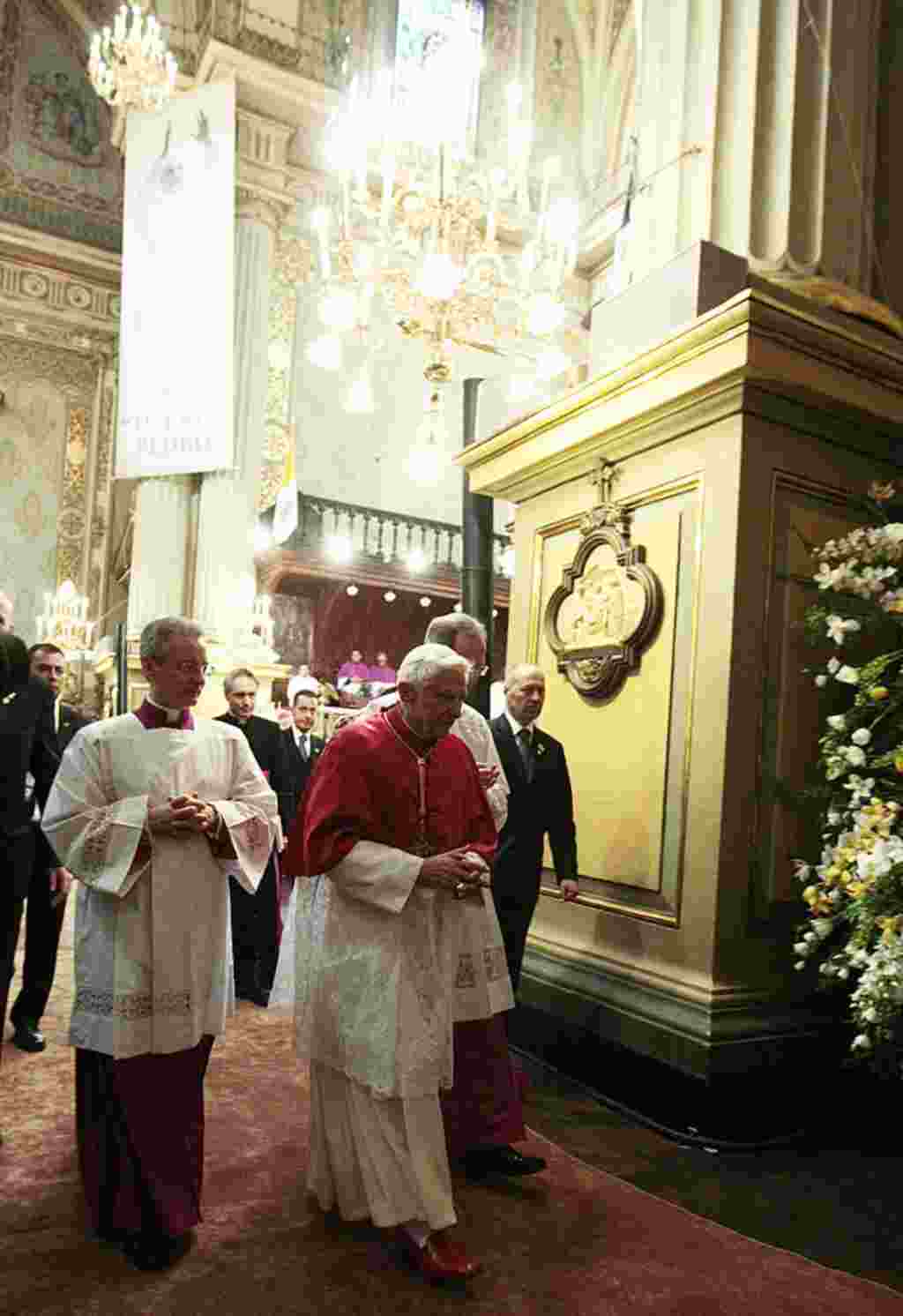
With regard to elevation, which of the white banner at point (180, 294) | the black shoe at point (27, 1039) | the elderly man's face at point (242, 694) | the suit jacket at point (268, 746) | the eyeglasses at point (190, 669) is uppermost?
the white banner at point (180, 294)

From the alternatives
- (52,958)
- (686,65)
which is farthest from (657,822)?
(686,65)

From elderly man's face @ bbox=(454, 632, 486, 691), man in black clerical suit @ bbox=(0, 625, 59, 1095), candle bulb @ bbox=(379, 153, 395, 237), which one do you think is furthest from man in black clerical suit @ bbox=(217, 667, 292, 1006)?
candle bulb @ bbox=(379, 153, 395, 237)

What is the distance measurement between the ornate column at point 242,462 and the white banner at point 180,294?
7.09ft

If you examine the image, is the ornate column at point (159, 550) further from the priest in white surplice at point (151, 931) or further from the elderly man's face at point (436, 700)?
the elderly man's face at point (436, 700)

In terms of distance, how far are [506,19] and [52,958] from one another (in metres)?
17.0

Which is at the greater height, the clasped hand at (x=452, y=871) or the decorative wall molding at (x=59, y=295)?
the decorative wall molding at (x=59, y=295)

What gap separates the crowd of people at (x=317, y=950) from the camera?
2438 millimetres

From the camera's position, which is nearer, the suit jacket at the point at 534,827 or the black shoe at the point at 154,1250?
the black shoe at the point at 154,1250

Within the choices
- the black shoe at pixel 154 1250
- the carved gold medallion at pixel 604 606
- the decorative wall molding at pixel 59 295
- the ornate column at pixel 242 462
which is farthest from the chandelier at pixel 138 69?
the black shoe at pixel 154 1250

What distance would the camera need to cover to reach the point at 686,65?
13.1 feet

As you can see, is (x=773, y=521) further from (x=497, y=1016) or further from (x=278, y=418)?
(x=278, y=418)

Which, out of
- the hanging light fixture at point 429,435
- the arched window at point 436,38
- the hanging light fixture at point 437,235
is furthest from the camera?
the arched window at point 436,38

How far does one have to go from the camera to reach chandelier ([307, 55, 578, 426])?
8.26 meters

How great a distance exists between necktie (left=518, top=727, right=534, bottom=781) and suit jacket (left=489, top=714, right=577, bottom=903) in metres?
0.01
